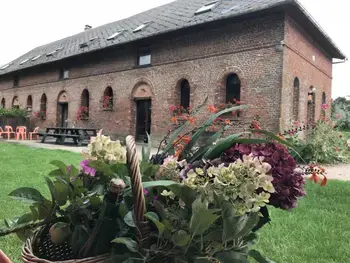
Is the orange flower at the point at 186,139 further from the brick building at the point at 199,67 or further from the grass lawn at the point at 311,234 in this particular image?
the brick building at the point at 199,67

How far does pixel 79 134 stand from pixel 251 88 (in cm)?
802

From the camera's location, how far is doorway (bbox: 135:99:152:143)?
14789 mm

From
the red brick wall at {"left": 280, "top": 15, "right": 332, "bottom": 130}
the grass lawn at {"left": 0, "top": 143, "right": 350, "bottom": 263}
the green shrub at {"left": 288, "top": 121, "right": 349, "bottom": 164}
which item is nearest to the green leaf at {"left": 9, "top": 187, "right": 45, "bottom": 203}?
the grass lawn at {"left": 0, "top": 143, "right": 350, "bottom": 263}

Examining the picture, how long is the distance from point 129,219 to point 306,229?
2.72 m

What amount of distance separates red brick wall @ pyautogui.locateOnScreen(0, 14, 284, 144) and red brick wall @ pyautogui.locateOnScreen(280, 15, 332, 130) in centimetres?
46

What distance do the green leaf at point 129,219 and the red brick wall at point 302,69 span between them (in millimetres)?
10196

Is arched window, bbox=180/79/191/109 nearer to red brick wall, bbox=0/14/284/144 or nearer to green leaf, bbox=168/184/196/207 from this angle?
red brick wall, bbox=0/14/284/144

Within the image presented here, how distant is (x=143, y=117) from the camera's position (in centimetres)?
1505

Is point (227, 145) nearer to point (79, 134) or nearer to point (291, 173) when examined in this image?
point (291, 173)

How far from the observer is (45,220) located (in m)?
0.94

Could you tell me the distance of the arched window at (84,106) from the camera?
17.5 m

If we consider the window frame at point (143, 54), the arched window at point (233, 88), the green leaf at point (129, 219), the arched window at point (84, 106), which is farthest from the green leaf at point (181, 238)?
the arched window at point (84, 106)

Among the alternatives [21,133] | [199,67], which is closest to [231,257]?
[199,67]

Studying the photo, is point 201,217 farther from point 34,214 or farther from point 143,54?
point 143,54
